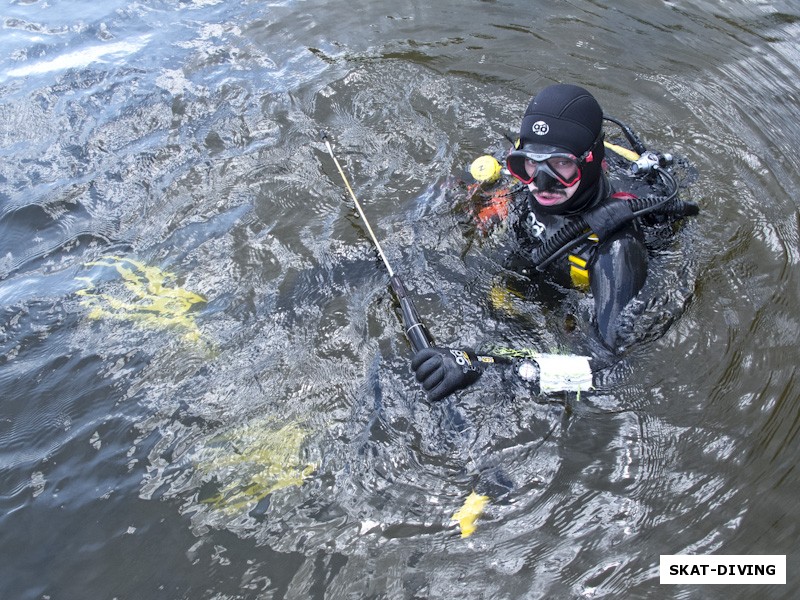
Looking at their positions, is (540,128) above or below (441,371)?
above

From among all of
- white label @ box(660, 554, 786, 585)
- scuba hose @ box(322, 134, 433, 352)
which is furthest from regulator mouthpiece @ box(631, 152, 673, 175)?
white label @ box(660, 554, 786, 585)

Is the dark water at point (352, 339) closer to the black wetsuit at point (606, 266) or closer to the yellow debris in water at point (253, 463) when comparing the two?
the yellow debris in water at point (253, 463)

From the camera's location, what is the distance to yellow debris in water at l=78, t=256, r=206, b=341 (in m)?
3.93

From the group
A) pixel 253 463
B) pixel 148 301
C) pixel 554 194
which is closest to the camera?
pixel 253 463

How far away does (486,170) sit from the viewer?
436 centimetres

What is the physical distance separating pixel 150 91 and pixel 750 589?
6.01m

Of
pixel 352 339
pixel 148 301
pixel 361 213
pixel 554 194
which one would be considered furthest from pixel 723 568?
pixel 148 301

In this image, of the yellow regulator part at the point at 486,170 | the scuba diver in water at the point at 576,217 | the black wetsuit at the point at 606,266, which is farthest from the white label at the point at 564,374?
the yellow regulator part at the point at 486,170

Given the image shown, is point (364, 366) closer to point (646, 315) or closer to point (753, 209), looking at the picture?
point (646, 315)

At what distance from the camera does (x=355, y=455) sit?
10.7 ft

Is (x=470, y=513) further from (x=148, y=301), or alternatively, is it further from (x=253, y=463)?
(x=148, y=301)

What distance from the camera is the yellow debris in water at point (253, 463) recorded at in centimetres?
313

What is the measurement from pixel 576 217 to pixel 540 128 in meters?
0.54

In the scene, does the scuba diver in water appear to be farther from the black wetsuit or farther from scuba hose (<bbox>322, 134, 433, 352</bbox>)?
scuba hose (<bbox>322, 134, 433, 352</bbox>)
